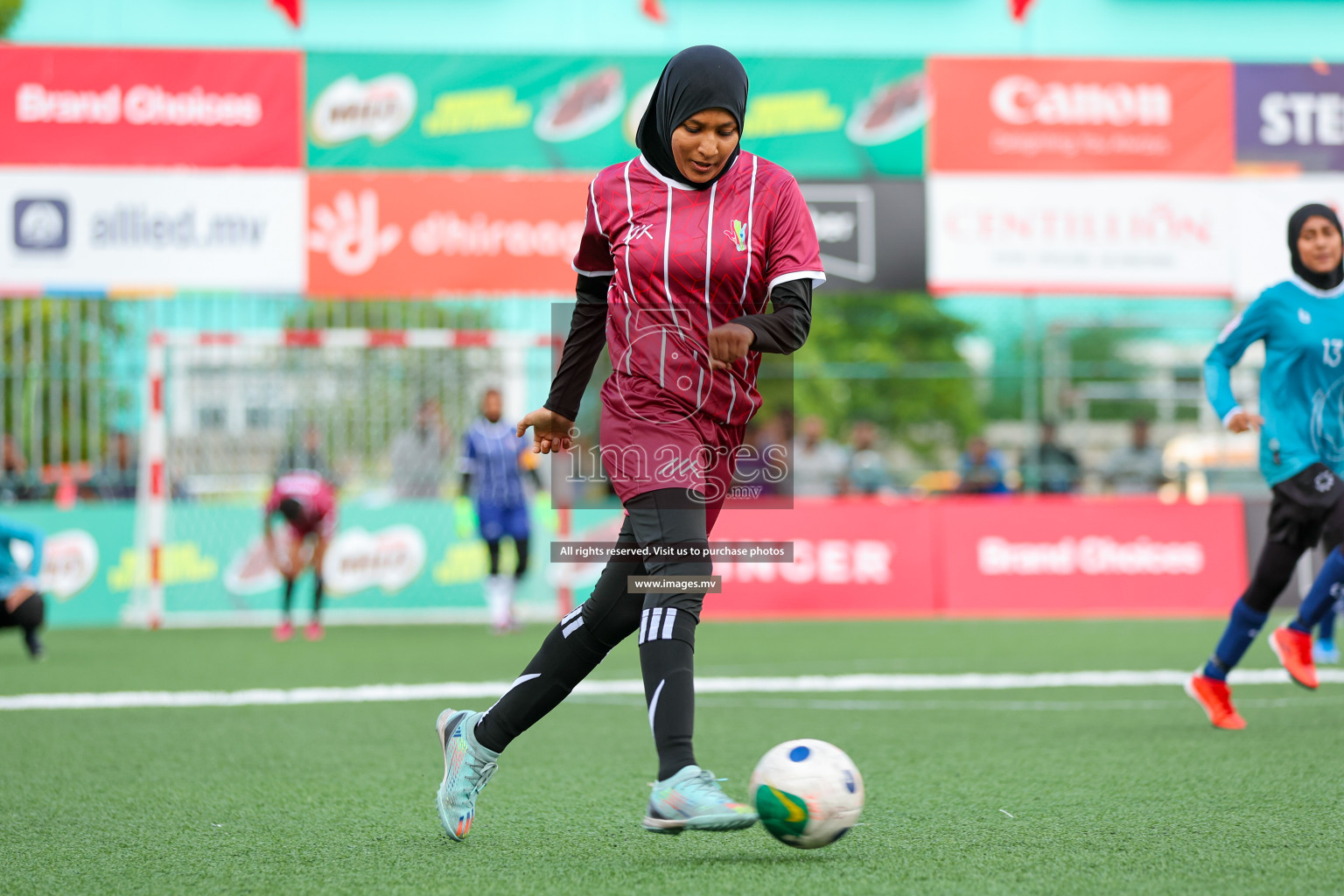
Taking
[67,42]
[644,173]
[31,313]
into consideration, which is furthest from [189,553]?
[644,173]

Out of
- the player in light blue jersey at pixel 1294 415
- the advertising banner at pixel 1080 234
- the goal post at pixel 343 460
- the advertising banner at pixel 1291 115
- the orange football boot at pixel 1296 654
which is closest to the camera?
the player in light blue jersey at pixel 1294 415

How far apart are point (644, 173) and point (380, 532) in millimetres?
10632

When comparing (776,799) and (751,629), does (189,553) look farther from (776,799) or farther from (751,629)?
(776,799)

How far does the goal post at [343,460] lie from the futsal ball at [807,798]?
32.9 ft

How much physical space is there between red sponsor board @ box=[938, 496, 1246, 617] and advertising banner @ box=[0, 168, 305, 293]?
6.81 m

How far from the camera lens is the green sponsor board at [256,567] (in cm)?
1365

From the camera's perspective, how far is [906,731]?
6141 millimetres

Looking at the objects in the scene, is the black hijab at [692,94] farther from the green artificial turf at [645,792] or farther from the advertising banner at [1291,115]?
the advertising banner at [1291,115]

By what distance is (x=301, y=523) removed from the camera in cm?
1206

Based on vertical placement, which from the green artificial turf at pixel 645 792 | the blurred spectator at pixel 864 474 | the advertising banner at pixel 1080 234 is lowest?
the green artificial turf at pixel 645 792

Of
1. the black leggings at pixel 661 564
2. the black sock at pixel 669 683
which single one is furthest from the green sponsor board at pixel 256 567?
the black sock at pixel 669 683

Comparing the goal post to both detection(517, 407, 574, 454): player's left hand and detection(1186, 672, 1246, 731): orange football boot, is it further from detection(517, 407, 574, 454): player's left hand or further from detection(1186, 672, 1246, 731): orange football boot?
detection(517, 407, 574, 454): player's left hand

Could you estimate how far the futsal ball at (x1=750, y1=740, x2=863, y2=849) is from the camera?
345 cm

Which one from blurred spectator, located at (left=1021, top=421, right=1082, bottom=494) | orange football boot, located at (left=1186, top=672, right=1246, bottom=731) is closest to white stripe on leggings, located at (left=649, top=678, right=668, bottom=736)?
orange football boot, located at (left=1186, top=672, right=1246, bottom=731)
